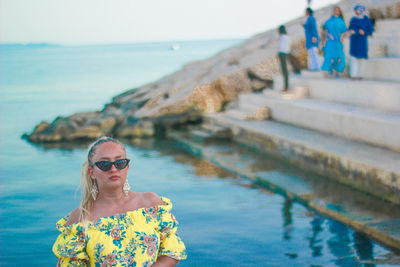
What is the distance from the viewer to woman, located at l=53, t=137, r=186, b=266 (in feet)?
8.43

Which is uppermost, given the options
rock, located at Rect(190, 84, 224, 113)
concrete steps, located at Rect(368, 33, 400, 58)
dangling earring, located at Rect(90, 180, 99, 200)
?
concrete steps, located at Rect(368, 33, 400, 58)

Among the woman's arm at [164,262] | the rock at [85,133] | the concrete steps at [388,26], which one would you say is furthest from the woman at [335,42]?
the woman's arm at [164,262]

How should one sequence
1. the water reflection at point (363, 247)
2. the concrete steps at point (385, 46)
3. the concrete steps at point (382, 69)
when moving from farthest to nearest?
1. the concrete steps at point (385, 46)
2. the concrete steps at point (382, 69)
3. the water reflection at point (363, 247)

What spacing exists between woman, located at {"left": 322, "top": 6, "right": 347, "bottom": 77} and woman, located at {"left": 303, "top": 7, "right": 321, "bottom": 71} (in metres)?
0.53

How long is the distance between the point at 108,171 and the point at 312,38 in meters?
10.2

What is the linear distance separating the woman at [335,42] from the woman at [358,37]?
64 centimetres

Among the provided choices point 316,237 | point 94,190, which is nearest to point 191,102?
point 316,237

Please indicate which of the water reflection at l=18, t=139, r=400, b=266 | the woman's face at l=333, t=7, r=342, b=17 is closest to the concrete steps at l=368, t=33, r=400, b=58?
the woman's face at l=333, t=7, r=342, b=17

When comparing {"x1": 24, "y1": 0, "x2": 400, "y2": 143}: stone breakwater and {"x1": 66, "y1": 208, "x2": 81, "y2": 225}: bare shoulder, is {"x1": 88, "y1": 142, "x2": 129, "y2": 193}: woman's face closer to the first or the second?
{"x1": 66, "y1": 208, "x2": 81, "y2": 225}: bare shoulder

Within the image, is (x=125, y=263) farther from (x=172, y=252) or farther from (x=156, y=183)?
(x=156, y=183)

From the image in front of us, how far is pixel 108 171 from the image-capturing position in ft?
8.84

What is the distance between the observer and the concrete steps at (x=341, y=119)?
8.27m

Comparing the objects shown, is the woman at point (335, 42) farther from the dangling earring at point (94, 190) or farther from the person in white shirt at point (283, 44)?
the dangling earring at point (94, 190)

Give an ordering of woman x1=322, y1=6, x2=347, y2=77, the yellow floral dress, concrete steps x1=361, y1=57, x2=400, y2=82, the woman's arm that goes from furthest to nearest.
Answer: woman x1=322, y1=6, x2=347, y2=77 → concrete steps x1=361, y1=57, x2=400, y2=82 → the woman's arm → the yellow floral dress
